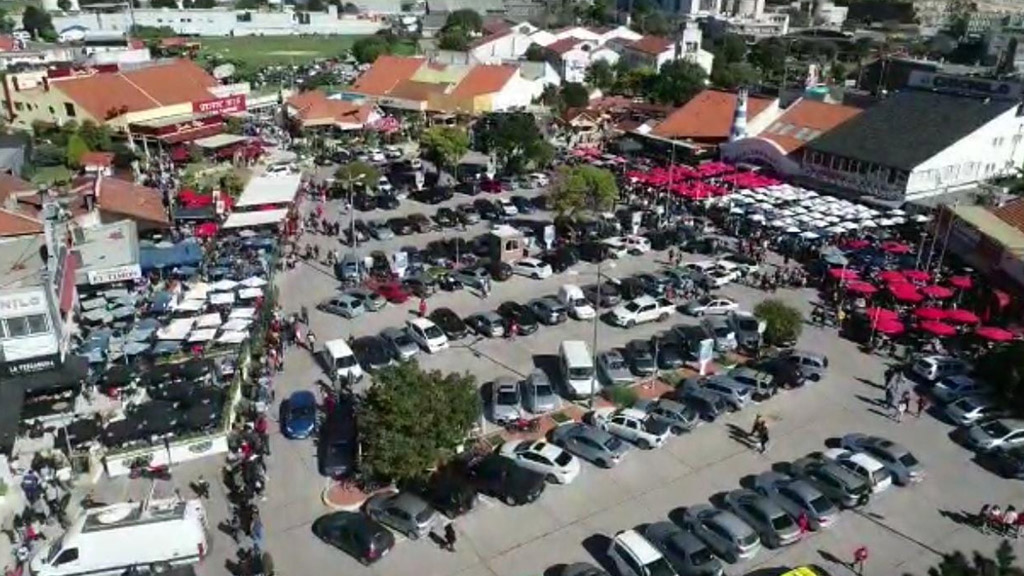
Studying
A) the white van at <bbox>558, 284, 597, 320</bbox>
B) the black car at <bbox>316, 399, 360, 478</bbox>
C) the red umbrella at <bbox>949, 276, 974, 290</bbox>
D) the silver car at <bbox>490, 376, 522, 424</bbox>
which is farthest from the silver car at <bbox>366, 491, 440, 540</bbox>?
the red umbrella at <bbox>949, 276, 974, 290</bbox>

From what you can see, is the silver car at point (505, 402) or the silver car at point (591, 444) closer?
the silver car at point (591, 444)

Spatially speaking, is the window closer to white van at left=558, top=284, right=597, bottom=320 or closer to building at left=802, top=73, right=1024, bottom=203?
white van at left=558, top=284, right=597, bottom=320

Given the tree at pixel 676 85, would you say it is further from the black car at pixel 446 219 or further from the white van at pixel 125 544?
the white van at pixel 125 544

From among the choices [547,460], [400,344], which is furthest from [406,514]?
[400,344]

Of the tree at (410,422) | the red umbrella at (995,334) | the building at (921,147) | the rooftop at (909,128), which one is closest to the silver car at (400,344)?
the tree at (410,422)

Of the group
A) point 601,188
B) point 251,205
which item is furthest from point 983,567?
point 251,205
